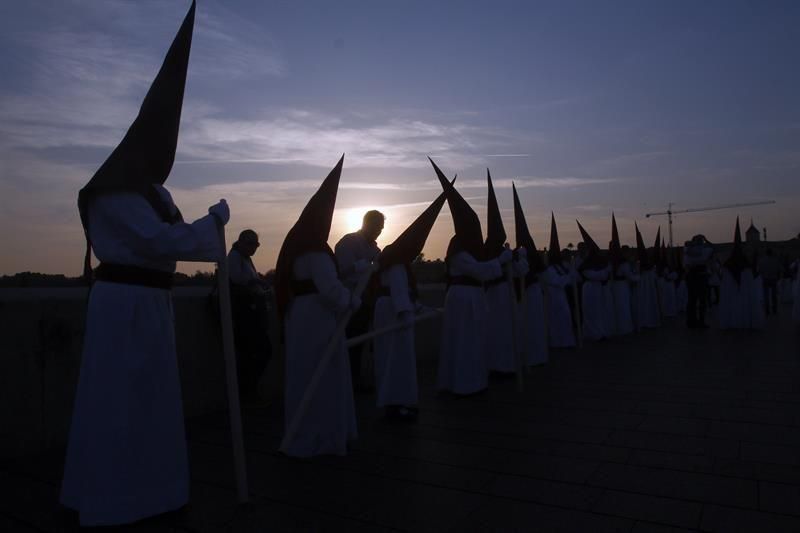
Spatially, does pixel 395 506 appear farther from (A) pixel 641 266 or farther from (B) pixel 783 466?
(A) pixel 641 266

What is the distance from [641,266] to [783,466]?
42.7 feet

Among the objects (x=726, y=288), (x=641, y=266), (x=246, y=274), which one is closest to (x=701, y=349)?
(x=726, y=288)

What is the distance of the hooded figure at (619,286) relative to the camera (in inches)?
567

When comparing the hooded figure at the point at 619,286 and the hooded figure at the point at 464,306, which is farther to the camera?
the hooded figure at the point at 619,286

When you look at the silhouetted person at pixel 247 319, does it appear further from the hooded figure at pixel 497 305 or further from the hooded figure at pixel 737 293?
the hooded figure at pixel 737 293

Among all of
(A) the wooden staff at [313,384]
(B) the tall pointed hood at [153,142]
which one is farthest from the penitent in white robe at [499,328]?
(B) the tall pointed hood at [153,142]

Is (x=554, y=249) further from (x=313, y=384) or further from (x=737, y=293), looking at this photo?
(x=313, y=384)

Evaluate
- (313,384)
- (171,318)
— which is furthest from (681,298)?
(171,318)

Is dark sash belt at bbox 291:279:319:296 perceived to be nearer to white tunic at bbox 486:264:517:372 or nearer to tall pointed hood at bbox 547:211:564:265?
white tunic at bbox 486:264:517:372

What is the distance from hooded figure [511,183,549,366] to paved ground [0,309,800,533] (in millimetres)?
2288

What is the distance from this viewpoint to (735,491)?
155 inches

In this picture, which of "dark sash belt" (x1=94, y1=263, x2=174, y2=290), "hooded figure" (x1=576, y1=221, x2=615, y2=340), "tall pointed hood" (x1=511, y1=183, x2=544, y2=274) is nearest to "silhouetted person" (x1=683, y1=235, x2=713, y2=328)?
"hooded figure" (x1=576, y1=221, x2=615, y2=340)

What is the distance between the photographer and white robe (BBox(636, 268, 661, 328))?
53.5 ft

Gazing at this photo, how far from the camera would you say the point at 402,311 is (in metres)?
6.18
